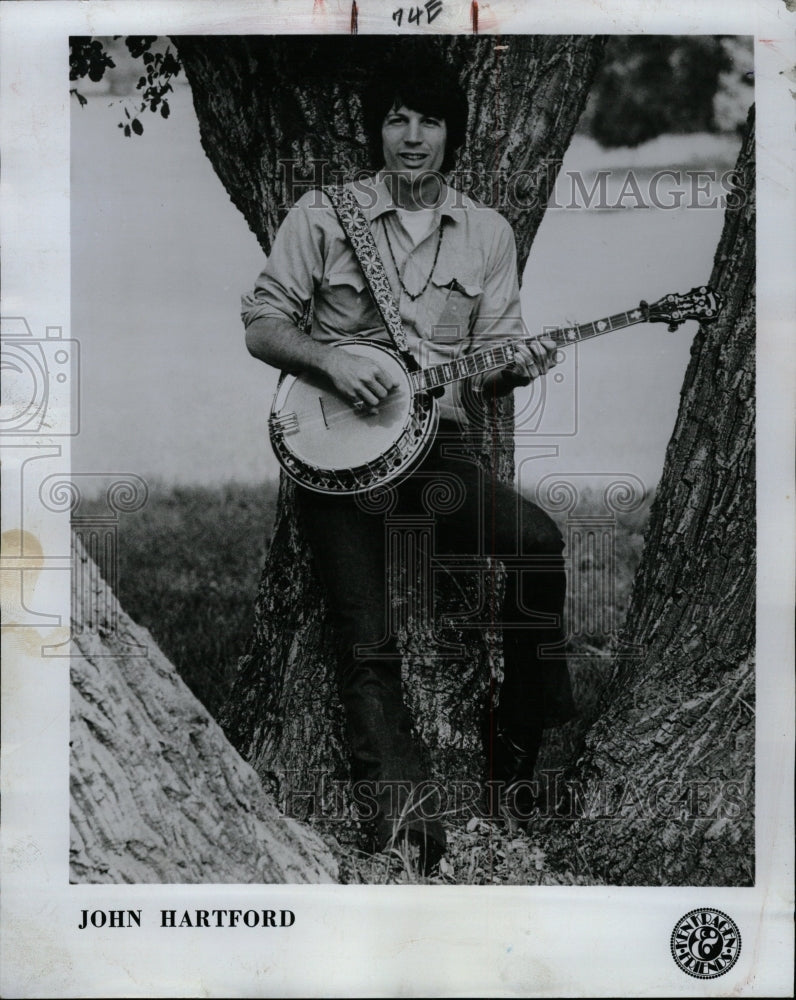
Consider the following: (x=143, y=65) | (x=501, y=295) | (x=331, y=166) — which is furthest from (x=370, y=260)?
(x=143, y=65)

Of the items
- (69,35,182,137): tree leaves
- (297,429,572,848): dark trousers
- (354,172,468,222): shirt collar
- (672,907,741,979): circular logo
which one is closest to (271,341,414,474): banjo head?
(297,429,572,848): dark trousers

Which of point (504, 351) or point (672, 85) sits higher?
point (672, 85)

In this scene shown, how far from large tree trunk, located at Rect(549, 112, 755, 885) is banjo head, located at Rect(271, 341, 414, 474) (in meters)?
0.91

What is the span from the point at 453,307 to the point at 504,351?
8.6 inches

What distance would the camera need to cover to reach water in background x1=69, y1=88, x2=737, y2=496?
4.16 meters

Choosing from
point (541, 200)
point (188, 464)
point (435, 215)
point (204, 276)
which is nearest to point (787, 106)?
point (541, 200)

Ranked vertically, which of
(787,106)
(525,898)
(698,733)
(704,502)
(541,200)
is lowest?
(525,898)

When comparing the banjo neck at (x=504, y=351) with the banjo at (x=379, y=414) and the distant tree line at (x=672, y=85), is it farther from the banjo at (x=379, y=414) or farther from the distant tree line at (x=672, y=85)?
the distant tree line at (x=672, y=85)

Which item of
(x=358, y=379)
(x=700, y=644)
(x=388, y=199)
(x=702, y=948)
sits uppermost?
(x=388, y=199)

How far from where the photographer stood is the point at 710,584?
4176 millimetres

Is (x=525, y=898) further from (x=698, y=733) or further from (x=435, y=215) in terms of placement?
(x=435, y=215)

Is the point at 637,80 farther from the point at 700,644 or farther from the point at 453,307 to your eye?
the point at 700,644

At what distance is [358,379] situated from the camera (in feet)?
13.4

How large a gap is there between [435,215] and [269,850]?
213 centimetres
